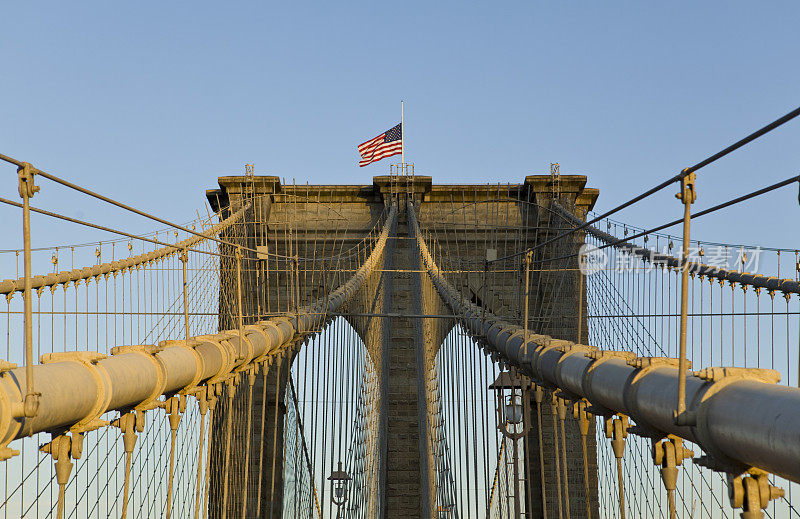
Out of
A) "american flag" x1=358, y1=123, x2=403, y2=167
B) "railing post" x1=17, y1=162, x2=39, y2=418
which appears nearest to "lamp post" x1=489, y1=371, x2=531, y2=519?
"railing post" x1=17, y1=162, x2=39, y2=418

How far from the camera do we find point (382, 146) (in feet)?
63.8

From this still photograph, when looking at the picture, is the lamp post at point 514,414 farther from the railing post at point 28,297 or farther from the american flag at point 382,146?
the american flag at point 382,146

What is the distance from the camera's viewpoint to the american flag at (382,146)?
19.4 meters

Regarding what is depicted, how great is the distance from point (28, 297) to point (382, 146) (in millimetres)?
16927

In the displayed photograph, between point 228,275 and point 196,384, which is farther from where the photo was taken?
point 228,275

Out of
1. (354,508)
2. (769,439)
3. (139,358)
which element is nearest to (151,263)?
(354,508)

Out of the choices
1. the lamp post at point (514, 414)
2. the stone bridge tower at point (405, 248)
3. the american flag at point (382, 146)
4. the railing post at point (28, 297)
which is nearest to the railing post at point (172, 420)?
the railing post at point (28, 297)

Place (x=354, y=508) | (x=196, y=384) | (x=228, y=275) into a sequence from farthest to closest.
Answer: (x=228, y=275) < (x=354, y=508) < (x=196, y=384)

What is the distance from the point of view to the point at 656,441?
10.4 feet

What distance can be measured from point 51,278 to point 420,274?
4.88 metres

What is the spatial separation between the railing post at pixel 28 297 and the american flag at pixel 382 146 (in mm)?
16467

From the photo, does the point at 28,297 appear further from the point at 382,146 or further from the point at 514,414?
the point at 382,146

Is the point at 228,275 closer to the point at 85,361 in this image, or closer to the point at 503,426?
the point at 503,426

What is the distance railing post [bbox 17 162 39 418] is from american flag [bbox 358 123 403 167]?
16.5m
